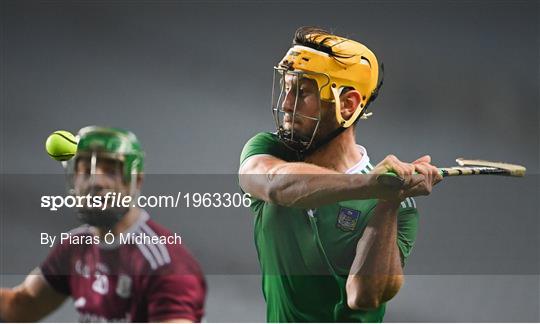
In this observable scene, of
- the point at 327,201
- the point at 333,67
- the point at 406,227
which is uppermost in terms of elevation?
the point at 333,67

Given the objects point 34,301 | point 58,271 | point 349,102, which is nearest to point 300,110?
point 349,102

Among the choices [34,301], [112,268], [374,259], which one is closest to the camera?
[112,268]

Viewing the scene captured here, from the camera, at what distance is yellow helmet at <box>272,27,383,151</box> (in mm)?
3441

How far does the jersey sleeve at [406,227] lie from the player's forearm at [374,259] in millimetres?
79

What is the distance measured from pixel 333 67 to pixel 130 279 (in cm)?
97

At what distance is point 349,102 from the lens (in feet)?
11.5

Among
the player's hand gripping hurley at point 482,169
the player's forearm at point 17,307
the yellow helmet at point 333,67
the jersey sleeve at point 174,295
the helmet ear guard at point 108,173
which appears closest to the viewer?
the jersey sleeve at point 174,295

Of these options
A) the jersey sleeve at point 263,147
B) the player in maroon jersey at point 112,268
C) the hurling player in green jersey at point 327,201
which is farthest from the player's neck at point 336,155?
the player in maroon jersey at point 112,268

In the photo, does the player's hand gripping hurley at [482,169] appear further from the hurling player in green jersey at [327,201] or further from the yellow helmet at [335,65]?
the yellow helmet at [335,65]

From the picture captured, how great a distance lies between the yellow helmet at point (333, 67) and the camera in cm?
344

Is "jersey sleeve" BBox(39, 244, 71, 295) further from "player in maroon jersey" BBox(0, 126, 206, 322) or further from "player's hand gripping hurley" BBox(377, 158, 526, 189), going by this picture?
"player's hand gripping hurley" BBox(377, 158, 526, 189)

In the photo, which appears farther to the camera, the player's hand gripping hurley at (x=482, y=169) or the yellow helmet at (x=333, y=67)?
the player's hand gripping hurley at (x=482, y=169)

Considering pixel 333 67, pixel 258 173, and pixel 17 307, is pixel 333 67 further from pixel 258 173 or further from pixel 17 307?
pixel 17 307

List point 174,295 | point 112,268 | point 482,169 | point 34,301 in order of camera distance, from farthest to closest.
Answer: point 482,169 < point 34,301 < point 112,268 < point 174,295
